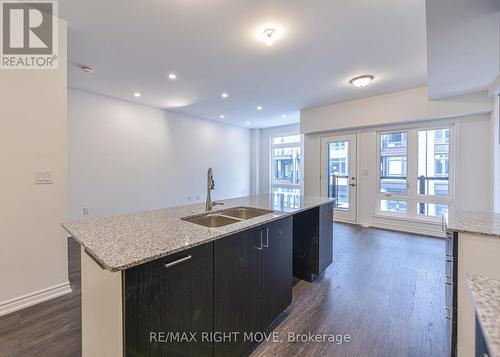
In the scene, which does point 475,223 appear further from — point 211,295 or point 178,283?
point 178,283

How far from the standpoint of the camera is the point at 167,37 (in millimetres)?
2580

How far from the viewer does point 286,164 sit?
7.70 meters

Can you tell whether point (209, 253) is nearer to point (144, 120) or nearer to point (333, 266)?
point (333, 266)

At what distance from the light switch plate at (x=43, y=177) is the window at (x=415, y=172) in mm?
5391

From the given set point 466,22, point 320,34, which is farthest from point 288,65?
point 466,22

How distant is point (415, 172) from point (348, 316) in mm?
3680

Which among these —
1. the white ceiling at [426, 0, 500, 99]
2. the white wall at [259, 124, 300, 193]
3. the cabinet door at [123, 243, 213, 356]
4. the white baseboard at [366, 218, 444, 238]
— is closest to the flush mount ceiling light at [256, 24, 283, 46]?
the white ceiling at [426, 0, 500, 99]

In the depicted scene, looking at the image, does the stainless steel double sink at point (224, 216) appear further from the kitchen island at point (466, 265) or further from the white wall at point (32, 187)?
the white wall at point (32, 187)

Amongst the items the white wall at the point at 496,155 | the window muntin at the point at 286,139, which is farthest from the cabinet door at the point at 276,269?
the window muntin at the point at 286,139

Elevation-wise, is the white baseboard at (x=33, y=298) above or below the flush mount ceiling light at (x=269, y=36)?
below

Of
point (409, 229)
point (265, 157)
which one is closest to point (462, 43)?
point (409, 229)

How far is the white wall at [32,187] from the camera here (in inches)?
77.5

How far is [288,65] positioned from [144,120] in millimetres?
3542

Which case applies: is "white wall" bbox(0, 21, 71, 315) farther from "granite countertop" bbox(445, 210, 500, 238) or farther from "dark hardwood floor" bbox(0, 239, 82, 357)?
"granite countertop" bbox(445, 210, 500, 238)
